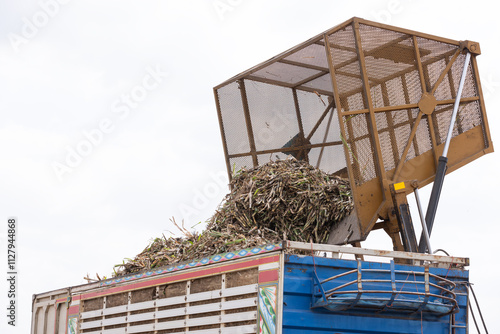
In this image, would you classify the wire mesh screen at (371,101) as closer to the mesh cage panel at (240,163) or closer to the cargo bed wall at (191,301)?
the mesh cage panel at (240,163)

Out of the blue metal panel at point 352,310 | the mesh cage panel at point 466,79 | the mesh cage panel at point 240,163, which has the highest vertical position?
the mesh cage panel at point 466,79

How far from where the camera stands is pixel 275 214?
24.9ft

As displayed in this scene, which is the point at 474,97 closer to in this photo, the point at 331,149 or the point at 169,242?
the point at 331,149

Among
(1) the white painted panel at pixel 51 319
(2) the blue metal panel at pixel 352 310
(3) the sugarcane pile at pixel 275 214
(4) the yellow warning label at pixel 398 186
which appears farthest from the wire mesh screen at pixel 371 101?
(1) the white painted panel at pixel 51 319

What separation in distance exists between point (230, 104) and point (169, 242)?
114 inches

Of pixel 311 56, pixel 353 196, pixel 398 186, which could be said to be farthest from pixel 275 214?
pixel 311 56

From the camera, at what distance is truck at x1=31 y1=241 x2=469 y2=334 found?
5152mm

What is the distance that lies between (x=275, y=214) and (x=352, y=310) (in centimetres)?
233

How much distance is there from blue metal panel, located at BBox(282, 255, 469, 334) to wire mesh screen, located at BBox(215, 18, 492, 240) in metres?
1.55

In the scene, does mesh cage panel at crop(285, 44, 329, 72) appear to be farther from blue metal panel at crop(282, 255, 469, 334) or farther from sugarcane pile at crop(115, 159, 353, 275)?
blue metal panel at crop(282, 255, 469, 334)

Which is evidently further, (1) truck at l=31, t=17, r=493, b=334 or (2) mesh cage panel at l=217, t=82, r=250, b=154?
(2) mesh cage panel at l=217, t=82, r=250, b=154

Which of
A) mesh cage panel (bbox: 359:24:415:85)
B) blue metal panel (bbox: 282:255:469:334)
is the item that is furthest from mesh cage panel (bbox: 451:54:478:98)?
blue metal panel (bbox: 282:255:469:334)

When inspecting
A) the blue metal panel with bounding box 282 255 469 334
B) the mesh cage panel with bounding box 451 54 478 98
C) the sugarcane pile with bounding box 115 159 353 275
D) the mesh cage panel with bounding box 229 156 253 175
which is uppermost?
the mesh cage panel with bounding box 451 54 478 98

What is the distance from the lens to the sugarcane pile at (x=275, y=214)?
738cm
